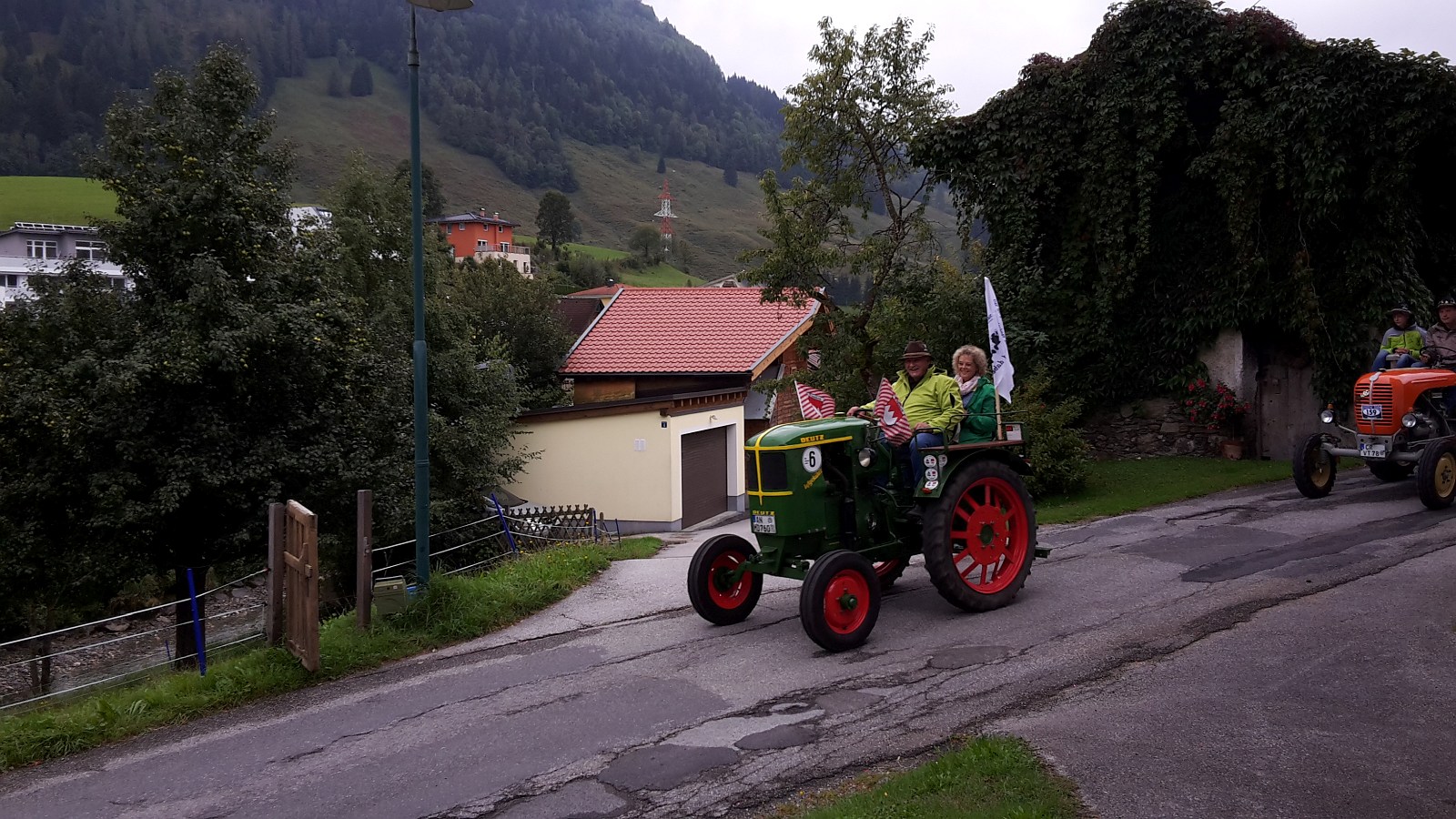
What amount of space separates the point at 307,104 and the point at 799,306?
17758 centimetres

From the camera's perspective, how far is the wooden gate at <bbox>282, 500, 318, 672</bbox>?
25.2 ft

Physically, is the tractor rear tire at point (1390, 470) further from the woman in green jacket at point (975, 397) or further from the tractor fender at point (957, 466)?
the woman in green jacket at point (975, 397)

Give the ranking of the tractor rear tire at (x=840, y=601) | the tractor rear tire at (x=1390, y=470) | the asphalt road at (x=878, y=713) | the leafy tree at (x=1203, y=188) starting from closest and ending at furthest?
the asphalt road at (x=878, y=713) < the tractor rear tire at (x=840, y=601) < the tractor rear tire at (x=1390, y=470) < the leafy tree at (x=1203, y=188)

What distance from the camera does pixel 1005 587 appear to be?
8398mm

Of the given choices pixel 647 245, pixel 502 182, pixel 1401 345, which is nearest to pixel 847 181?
pixel 1401 345

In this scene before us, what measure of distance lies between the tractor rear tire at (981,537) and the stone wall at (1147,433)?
9.95 m

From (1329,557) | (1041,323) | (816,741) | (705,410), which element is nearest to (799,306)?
(1041,323)

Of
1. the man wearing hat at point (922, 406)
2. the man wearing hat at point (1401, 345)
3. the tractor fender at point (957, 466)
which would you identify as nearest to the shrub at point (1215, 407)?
the man wearing hat at point (1401, 345)

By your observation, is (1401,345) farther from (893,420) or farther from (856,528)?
(856,528)

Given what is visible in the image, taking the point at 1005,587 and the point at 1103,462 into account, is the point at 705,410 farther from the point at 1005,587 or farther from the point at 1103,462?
the point at 1005,587

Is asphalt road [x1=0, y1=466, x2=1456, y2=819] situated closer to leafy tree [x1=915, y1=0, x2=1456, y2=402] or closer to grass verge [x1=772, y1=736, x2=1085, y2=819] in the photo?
grass verge [x1=772, y1=736, x2=1085, y2=819]

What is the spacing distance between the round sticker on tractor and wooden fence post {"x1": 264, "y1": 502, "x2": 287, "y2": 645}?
406 cm

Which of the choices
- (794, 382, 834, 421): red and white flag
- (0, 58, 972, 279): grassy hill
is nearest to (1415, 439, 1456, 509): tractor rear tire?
(794, 382, 834, 421): red and white flag

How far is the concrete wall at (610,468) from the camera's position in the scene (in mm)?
22719
